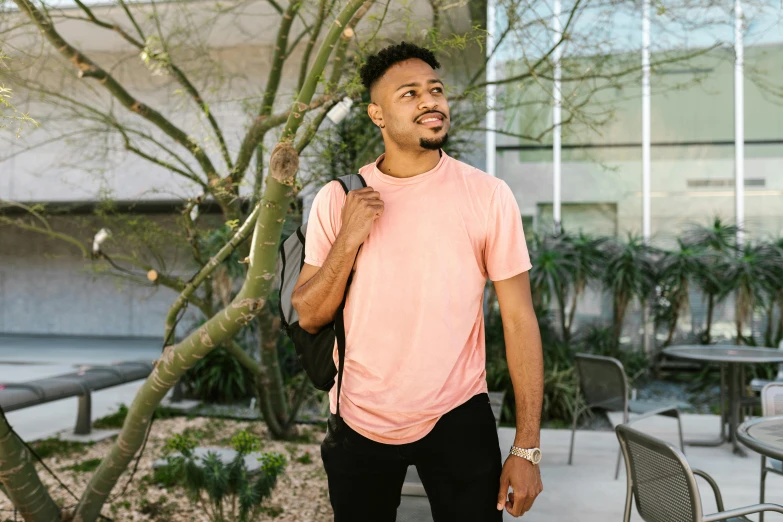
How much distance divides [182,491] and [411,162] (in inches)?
130

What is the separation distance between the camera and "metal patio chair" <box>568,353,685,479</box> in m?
4.22

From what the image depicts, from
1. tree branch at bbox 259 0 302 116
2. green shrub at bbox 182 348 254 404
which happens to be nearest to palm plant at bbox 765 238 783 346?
green shrub at bbox 182 348 254 404

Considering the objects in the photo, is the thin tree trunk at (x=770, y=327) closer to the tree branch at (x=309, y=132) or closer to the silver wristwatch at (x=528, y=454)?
the tree branch at (x=309, y=132)

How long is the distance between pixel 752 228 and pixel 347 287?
814cm

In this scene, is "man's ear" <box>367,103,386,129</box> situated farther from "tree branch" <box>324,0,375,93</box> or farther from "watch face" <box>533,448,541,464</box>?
"watch face" <box>533,448,541,464</box>

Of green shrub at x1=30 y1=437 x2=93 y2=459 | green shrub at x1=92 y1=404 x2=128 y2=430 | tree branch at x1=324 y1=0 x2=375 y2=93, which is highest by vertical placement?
tree branch at x1=324 y1=0 x2=375 y2=93

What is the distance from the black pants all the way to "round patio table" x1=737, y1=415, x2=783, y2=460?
3.85 ft

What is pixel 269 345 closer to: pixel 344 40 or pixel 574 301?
pixel 344 40

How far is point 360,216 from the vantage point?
4.92 ft

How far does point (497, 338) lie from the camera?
22.7ft

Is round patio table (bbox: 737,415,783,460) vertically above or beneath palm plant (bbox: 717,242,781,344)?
beneath

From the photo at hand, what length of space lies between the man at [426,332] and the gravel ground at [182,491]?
2.34m

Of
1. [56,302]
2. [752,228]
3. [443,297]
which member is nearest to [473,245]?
[443,297]

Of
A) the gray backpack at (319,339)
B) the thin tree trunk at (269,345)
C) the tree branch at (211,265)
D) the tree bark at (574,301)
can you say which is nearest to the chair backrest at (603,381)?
the thin tree trunk at (269,345)
